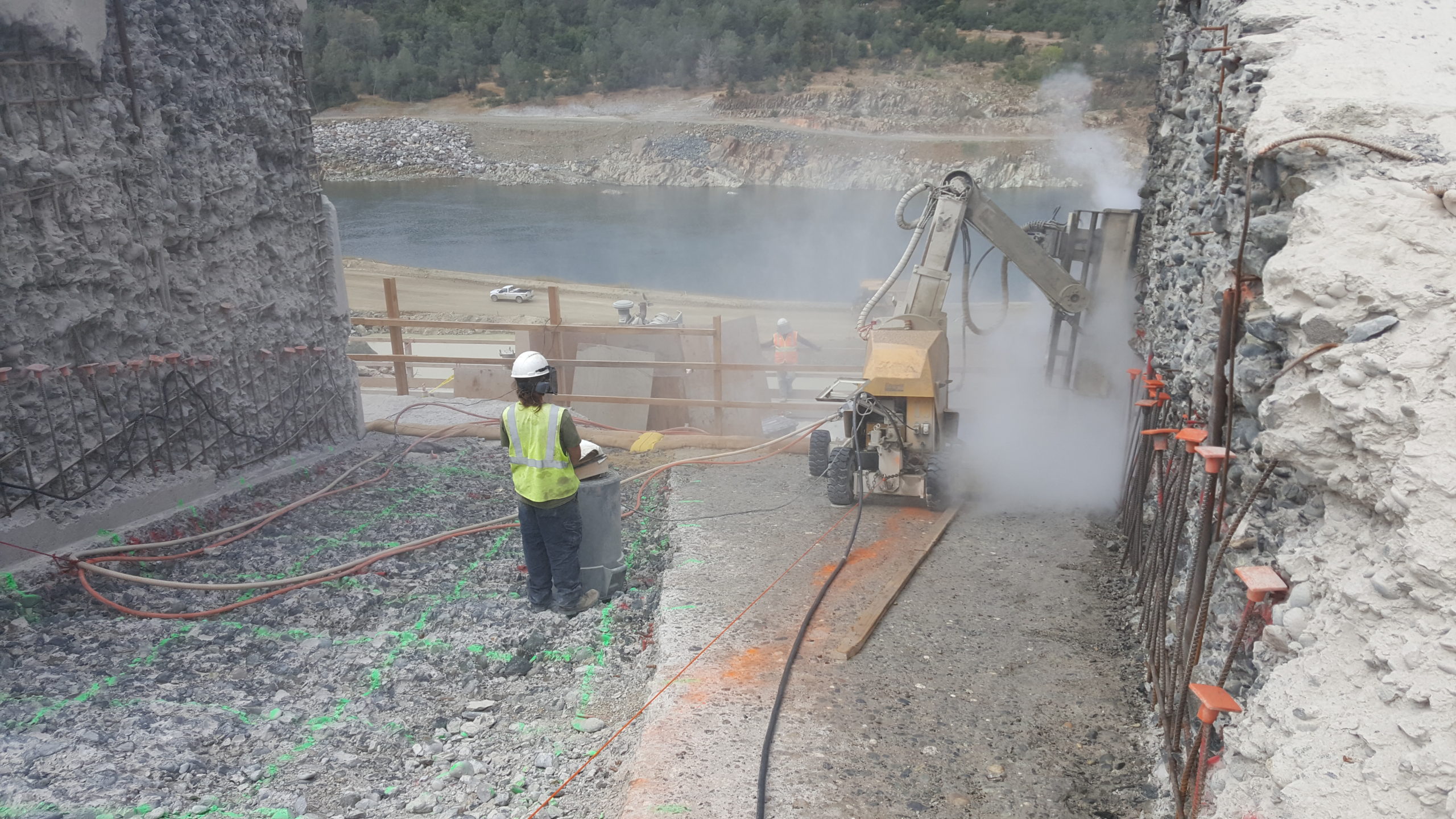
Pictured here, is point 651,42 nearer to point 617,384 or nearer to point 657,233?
point 657,233

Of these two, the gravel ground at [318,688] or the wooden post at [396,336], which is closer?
the gravel ground at [318,688]

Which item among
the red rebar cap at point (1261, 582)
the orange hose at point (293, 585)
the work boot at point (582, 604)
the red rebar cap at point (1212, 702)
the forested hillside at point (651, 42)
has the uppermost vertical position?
the forested hillside at point (651, 42)

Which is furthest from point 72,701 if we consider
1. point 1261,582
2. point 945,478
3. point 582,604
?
point 945,478

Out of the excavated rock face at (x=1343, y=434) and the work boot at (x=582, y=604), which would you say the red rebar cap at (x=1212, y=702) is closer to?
the excavated rock face at (x=1343, y=434)

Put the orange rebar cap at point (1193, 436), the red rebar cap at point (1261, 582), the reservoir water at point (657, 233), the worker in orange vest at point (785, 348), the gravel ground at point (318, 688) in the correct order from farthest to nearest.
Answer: the reservoir water at point (657, 233), the worker in orange vest at point (785, 348), the gravel ground at point (318, 688), the orange rebar cap at point (1193, 436), the red rebar cap at point (1261, 582)

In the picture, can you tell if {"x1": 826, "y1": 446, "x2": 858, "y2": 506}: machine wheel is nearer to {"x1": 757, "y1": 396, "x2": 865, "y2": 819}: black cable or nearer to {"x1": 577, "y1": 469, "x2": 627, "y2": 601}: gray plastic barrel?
{"x1": 757, "y1": 396, "x2": 865, "y2": 819}: black cable

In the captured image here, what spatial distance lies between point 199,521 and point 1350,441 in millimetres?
7486

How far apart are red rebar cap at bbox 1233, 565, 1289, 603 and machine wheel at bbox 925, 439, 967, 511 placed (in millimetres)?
4971

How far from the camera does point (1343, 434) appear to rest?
3338mm

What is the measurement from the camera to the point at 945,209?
8859 millimetres

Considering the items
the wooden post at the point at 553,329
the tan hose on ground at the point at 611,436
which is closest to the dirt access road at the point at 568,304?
the wooden post at the point at 553,329

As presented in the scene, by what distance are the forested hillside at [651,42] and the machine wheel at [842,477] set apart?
55.1m

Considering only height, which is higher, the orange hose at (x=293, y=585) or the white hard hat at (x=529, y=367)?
the white hard hat at (x=529, y=367)

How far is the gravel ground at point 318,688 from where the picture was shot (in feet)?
15.0
